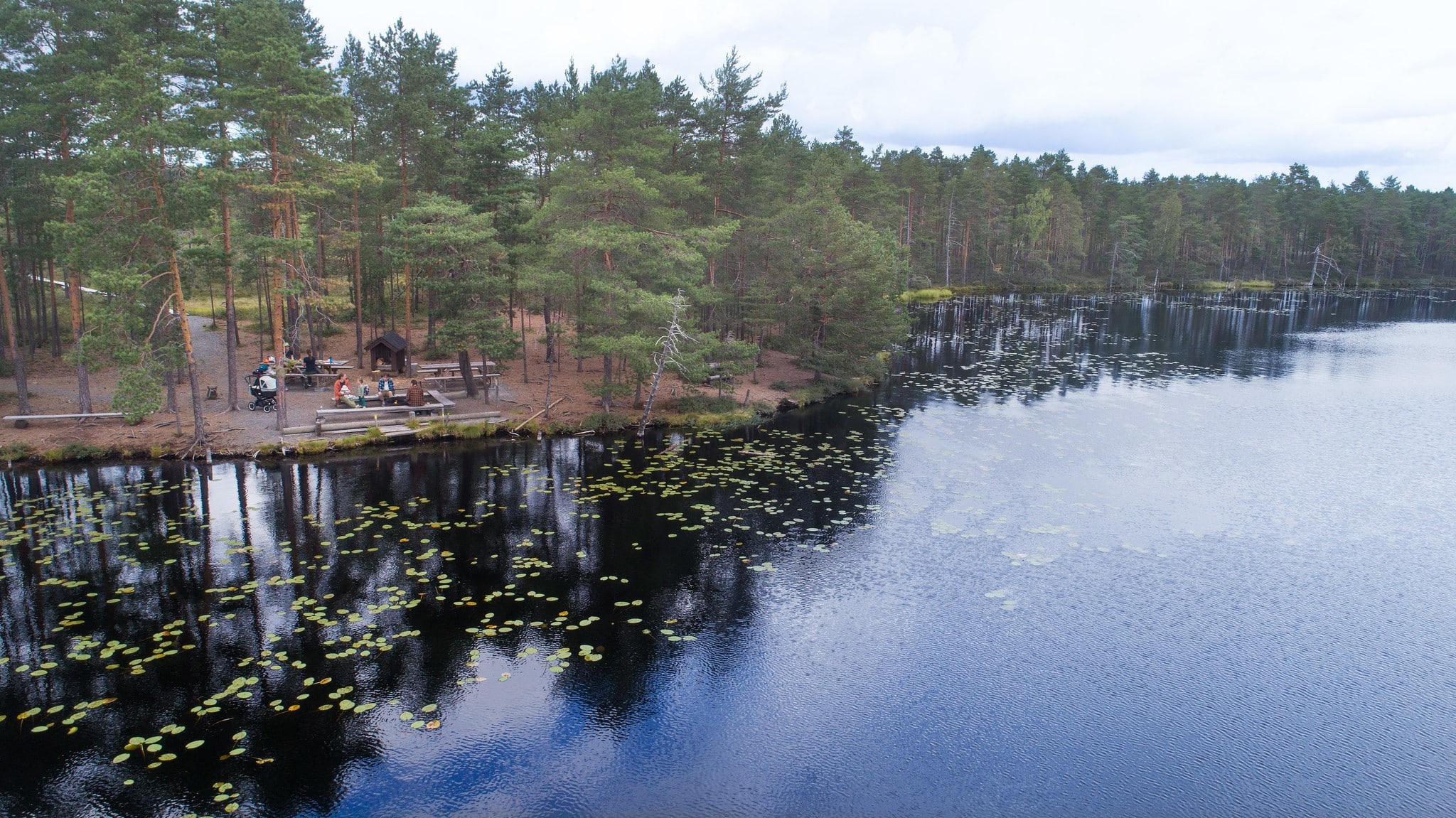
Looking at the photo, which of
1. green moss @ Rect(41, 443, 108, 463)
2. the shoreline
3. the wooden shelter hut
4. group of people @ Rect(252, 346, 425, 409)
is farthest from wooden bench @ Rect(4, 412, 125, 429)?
the wooden shelter hut

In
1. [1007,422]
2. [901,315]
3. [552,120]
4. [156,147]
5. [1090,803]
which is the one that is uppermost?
[552,120]

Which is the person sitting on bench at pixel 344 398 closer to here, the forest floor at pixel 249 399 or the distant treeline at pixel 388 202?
the forest floor at pixel 249 399

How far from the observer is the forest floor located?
879 inches

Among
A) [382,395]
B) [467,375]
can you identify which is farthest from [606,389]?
[382,395]

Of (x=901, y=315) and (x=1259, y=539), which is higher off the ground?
(x=901, y=315)

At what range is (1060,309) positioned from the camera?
7425 cm

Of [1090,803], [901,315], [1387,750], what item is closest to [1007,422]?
[901,315]

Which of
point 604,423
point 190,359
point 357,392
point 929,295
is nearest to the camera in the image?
point 190,359

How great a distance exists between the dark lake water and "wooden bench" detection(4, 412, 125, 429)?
2703 millimetres

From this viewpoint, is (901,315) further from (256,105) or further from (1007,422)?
(256,105)

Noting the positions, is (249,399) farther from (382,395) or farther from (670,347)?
(670,347)

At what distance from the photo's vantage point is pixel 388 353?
31.6 m

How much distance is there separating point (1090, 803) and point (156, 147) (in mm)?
26110

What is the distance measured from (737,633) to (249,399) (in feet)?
73.9
